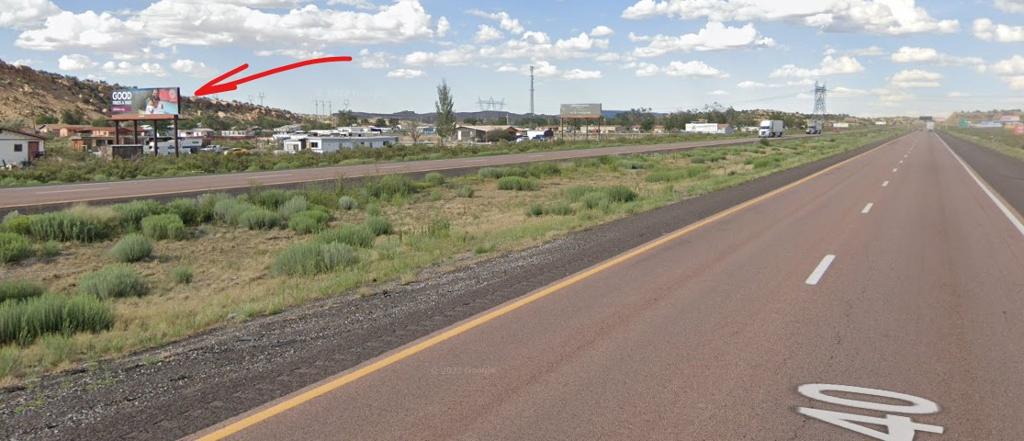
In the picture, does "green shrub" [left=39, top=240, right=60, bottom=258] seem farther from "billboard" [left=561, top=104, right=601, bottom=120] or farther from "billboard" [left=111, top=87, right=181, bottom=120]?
"billboard" [left=561, top=104, right=601, bottom=120]

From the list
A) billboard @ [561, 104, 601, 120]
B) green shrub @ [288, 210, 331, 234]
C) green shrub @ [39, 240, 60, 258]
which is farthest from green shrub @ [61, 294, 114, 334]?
billboard @ [561, 104, 601, 120]

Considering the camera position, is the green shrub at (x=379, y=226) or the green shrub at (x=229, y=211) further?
the green shrub at (x=229, y=211)

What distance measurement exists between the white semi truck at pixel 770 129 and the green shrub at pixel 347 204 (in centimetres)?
11470

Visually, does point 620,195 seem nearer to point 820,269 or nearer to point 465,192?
point 465,192

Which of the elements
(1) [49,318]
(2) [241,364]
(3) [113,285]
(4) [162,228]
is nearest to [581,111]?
(4) [162,228]

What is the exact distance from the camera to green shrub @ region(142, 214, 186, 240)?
61.8 ft

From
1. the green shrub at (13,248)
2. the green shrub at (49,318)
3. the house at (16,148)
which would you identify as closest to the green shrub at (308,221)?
the green shrub at (13,248)

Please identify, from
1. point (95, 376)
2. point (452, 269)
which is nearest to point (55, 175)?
point (452, 269)

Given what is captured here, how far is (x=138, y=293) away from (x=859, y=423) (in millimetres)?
11785

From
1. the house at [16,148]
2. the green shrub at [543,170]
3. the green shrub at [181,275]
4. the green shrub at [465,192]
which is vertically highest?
the house at [16,148]

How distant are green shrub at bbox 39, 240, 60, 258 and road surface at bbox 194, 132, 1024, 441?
12.1 metres

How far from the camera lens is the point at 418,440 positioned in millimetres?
4930

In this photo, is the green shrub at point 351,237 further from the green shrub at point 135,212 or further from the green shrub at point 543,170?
the green shrub at point 543,170

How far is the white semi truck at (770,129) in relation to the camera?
428ft
